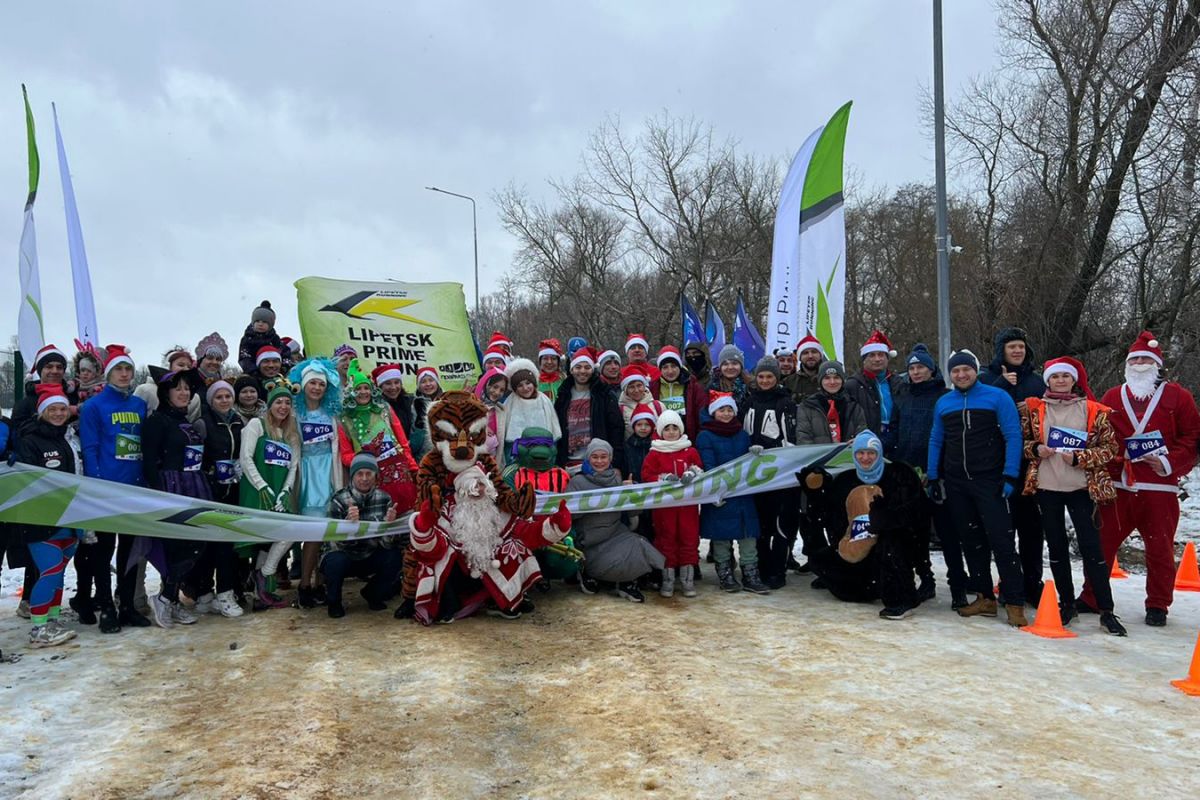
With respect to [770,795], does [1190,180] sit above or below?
above

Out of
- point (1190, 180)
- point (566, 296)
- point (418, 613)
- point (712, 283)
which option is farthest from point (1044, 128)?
point (566, 296)

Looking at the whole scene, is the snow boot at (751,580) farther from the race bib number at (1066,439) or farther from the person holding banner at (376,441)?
the person holding banner at (376,441)

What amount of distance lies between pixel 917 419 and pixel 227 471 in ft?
18.4

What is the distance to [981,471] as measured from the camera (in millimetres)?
6297

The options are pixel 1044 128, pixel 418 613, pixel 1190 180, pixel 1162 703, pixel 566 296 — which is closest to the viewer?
pixel 1162 703

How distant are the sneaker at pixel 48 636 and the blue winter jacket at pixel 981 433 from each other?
653cm

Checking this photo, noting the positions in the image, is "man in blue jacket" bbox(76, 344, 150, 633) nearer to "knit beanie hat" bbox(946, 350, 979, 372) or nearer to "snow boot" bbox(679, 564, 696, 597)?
"snow boot" bbox(679, 564, 696, 597)

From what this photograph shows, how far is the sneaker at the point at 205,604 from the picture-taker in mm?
6809

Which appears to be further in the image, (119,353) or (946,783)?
(119,353)

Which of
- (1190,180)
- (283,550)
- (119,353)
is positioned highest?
(1190,180)

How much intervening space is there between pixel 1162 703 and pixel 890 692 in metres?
1.40

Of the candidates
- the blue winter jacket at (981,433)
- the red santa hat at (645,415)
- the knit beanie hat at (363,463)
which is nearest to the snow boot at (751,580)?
the red santa hat at (645,415)

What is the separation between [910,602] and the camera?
6625mm

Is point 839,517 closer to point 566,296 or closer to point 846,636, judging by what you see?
point 846,636
